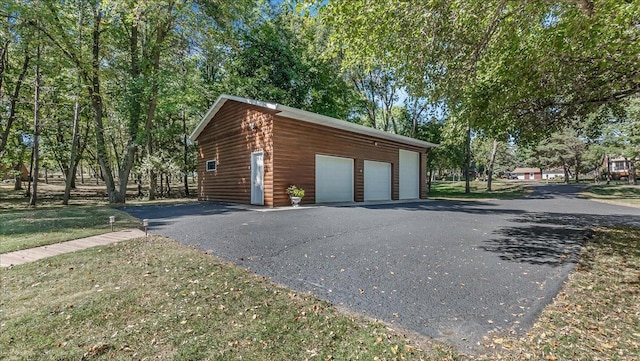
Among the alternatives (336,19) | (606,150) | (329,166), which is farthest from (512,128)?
(606,150)

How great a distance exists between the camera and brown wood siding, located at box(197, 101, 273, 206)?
35.1 feet

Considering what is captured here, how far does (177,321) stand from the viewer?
2539mm

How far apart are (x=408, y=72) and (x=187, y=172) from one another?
15734 millimetres

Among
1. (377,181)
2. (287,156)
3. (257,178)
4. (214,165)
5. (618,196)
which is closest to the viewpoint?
(287,156)

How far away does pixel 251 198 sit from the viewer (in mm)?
11539

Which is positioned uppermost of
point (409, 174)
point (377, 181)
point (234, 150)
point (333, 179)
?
point (234, 150)

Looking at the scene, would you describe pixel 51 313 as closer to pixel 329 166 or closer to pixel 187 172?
Answer: pixel 329 166

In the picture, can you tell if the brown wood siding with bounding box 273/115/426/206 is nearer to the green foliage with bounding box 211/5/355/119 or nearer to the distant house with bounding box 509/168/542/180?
the green foliage with bounding box 211/5/355/119

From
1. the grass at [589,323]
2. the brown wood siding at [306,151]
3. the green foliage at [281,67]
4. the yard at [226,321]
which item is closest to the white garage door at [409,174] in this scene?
the brown wood siding at [306,151]

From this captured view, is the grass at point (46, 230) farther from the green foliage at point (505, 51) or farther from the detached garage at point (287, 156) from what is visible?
the green foliage at point (505, 51)

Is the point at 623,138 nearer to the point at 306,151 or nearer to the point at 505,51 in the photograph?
the point at 505,51

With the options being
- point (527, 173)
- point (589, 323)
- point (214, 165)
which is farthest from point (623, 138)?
point (527, 173)

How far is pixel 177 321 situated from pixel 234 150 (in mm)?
10490

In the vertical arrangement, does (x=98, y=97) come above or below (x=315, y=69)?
below
